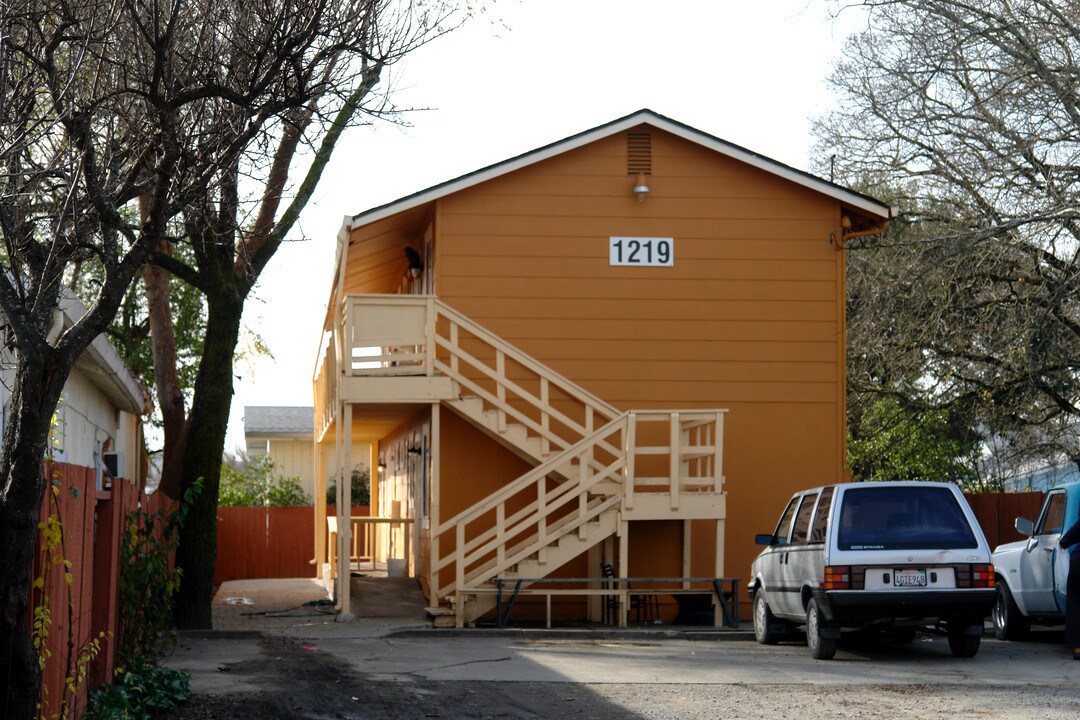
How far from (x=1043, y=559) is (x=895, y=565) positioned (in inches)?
130

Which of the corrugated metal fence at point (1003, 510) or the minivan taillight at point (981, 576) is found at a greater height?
the corrugated metal fence at point (1003, 510)

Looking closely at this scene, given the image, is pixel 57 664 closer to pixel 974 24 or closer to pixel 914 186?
pixel 974 24

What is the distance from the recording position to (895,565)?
1278 cm

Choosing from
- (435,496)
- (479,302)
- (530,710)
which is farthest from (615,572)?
(530,710)

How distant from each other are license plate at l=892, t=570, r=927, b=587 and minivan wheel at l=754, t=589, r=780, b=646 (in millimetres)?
2568

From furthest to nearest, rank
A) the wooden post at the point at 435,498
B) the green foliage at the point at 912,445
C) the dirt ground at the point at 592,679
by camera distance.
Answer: the green foliage at the point at 912,445 → the wooden post at the point at 435,498 → the dirt ground at the point at 592,679

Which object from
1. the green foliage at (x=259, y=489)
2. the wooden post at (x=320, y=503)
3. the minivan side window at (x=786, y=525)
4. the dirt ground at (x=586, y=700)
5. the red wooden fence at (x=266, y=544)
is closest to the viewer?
the dirt ground at (x=586, y=700)

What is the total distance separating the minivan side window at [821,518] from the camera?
13289mm

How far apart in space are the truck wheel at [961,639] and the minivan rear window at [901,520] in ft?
3.23

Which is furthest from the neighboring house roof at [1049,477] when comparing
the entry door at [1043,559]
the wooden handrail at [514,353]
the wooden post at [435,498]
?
the wooden post at [435,498]

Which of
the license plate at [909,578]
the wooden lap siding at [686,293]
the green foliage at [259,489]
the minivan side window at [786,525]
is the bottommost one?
the license plate at [909,578]

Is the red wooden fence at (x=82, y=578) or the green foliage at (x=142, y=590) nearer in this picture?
the red wooden fence at (x=82, y=578)

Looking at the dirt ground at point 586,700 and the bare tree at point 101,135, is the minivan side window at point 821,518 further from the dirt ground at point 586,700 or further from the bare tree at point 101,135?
the bare tree at point 101,135

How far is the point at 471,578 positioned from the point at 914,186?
41.3ft
